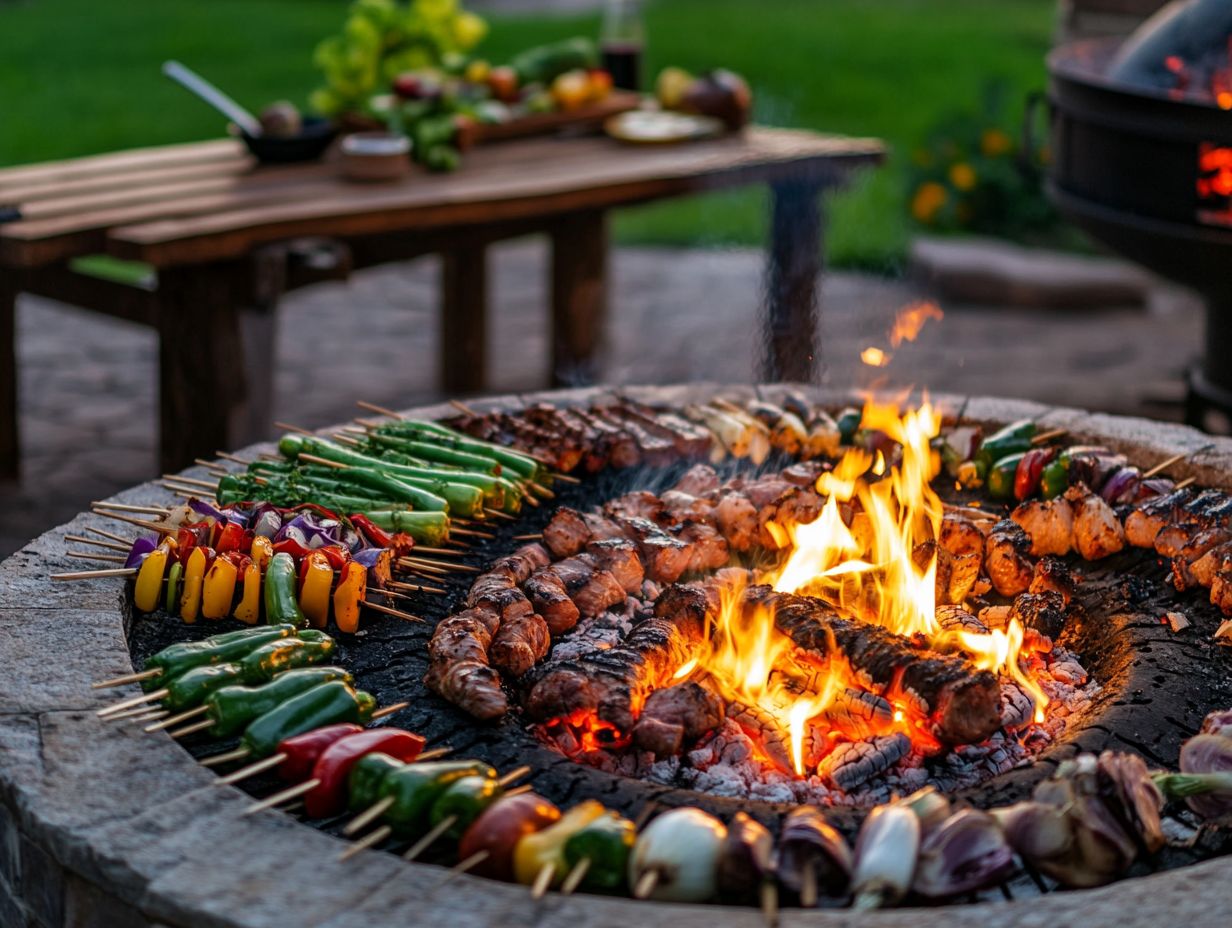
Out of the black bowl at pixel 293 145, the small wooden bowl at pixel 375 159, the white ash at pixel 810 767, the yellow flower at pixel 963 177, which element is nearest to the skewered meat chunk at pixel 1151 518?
the white ash at pixel 810 767

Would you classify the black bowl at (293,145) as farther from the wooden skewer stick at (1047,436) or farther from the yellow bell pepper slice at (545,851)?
the yellow bell pepper slice at (545,851)

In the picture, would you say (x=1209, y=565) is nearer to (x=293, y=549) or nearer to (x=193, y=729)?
(x=293, y=549)

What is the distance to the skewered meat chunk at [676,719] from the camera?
3.31 metres

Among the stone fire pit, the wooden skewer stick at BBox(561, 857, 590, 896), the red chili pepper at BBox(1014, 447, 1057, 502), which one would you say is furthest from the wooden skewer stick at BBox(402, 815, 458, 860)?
the red chili pepper at BBox(1014, 447, 1057, 502)

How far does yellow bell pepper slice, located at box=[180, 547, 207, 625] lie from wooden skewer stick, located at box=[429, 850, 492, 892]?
123 cm

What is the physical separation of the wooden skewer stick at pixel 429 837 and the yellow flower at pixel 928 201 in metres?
9.14

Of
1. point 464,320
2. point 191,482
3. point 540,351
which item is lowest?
point 540,351

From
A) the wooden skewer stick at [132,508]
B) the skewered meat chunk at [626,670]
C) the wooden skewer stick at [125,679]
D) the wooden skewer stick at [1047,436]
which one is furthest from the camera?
the wooden skewer stick at [1047,436]

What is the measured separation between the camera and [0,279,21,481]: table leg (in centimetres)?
700

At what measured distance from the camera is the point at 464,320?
27.8 feet

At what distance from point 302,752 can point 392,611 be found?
0.74 meters

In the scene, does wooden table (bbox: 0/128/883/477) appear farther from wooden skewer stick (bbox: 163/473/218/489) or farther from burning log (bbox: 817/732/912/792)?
burning log (bbox: 817/732/912/792)

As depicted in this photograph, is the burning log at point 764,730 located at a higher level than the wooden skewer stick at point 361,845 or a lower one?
lower

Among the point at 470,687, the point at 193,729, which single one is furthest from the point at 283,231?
the point at 193,729
